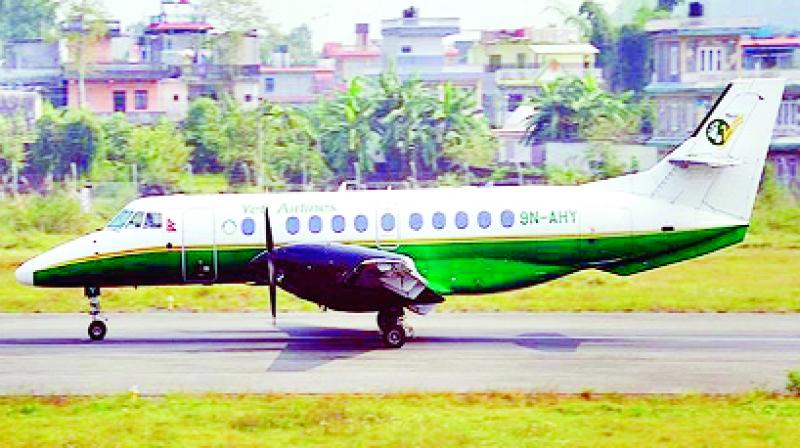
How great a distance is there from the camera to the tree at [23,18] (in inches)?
6053

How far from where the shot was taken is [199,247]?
93.1 ft

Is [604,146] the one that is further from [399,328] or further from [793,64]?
[399,328]

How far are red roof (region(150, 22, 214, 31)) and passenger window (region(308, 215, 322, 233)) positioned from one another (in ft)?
270

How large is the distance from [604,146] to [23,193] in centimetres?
2614

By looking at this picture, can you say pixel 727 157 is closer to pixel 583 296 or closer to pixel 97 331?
pixel 583 296

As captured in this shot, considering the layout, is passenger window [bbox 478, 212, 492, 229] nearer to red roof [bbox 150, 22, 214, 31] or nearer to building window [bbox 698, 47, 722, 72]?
building window [bbox 698, 47, 722, 72]

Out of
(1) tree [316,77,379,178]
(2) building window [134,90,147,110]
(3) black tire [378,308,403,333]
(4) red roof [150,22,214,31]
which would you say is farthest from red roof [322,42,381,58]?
(3) black tire [378,308,403,333]

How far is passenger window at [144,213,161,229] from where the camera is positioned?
1125 inches

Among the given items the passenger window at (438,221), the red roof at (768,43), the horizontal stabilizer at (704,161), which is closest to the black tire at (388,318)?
the passenger window at (438,221)

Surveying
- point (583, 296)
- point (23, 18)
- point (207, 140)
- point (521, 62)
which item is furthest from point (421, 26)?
point (583, 296)

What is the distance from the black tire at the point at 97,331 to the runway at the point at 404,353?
287 mm

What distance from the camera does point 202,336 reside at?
29.1m

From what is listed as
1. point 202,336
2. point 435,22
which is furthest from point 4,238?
point 435,22

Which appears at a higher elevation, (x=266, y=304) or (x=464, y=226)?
(x=464, y=226)
